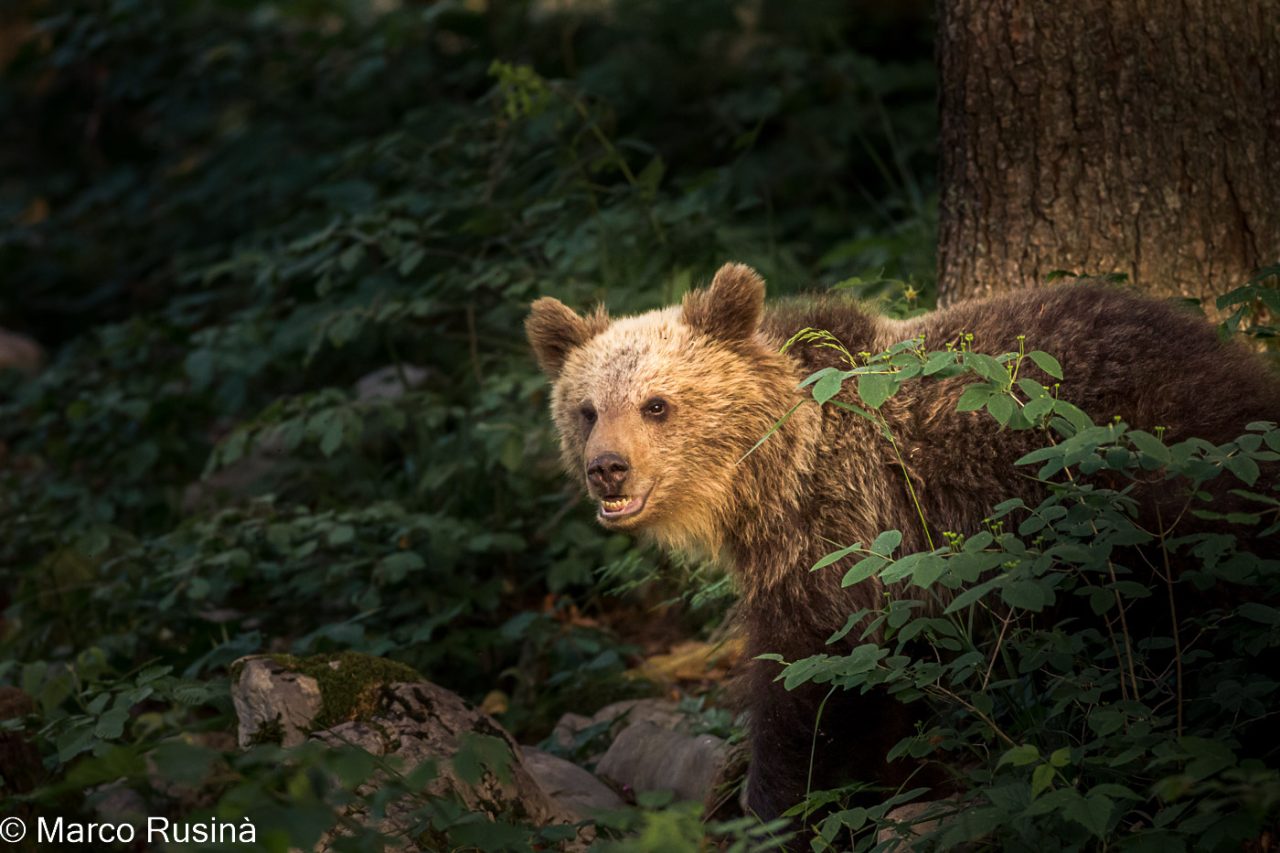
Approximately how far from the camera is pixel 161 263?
414 inches

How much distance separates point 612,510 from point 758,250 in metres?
2.85

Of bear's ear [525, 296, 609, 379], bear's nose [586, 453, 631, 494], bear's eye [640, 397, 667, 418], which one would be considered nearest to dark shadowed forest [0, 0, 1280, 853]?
bear's eye [640, 397, 667, 418]

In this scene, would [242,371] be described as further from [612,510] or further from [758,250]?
[612,510]

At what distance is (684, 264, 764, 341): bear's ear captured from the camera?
13.9 ft

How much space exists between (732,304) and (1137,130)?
1679mm

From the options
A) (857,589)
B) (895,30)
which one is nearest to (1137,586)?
(857,589)

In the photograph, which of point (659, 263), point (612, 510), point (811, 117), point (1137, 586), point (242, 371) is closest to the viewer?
point (1137, 586)

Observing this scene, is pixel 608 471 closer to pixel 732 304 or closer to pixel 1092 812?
pixel 732 304

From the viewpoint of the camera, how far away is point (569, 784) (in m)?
4.43

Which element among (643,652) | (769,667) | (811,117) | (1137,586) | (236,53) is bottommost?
(643,652)

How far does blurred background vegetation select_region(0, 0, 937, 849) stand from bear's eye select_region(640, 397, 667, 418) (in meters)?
0.95

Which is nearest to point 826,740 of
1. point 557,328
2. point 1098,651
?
point 1098,651

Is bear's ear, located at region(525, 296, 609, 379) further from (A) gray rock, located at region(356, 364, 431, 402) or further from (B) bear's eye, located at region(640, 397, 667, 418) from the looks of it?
(A) gray rock, located at region(356, 364, 431, 402)

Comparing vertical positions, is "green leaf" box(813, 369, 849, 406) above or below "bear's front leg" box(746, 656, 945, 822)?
above
